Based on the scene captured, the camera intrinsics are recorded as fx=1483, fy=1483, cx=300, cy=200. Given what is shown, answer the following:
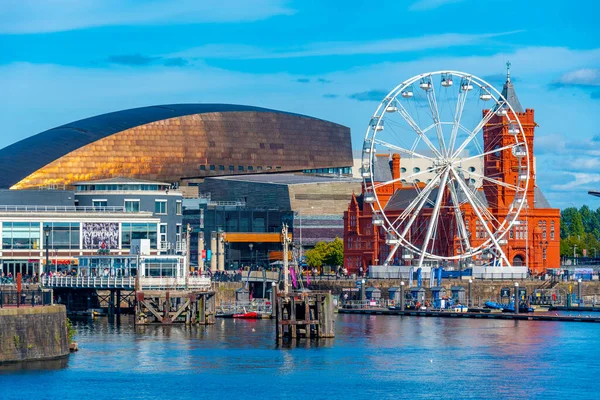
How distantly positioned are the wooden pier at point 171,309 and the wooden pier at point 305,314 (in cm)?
1257

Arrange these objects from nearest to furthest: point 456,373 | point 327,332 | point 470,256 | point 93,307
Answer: point 456,373, point 327,332, point 93,307, point 470,256

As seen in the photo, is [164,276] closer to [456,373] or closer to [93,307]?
[93,307]

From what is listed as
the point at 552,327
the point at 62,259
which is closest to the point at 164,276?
the point at 62,259

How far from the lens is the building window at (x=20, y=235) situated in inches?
5246

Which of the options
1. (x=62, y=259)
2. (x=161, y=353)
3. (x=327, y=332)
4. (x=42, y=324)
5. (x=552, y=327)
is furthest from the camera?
(x=62, y=259)

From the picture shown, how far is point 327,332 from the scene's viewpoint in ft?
330

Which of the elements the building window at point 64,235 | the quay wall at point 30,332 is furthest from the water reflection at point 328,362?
the building window at point 64,235

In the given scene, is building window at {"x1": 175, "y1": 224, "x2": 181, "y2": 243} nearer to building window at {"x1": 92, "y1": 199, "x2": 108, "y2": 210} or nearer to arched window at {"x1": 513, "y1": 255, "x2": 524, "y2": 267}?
building window at {"x1": 92, "y1": 199, "x2": 108, "y2": 210}

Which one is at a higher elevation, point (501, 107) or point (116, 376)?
point (501, 107)

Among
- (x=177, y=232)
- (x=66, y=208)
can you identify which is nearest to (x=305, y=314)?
(x=66, y=208)

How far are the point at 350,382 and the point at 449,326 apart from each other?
37.7 m

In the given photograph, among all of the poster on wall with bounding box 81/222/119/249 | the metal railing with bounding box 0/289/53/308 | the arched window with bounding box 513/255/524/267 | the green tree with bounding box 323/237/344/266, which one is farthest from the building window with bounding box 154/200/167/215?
the metal railing with bounding box 0/289/53/308

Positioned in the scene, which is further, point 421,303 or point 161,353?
point 421,303

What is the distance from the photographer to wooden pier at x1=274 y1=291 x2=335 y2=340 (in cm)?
9725
